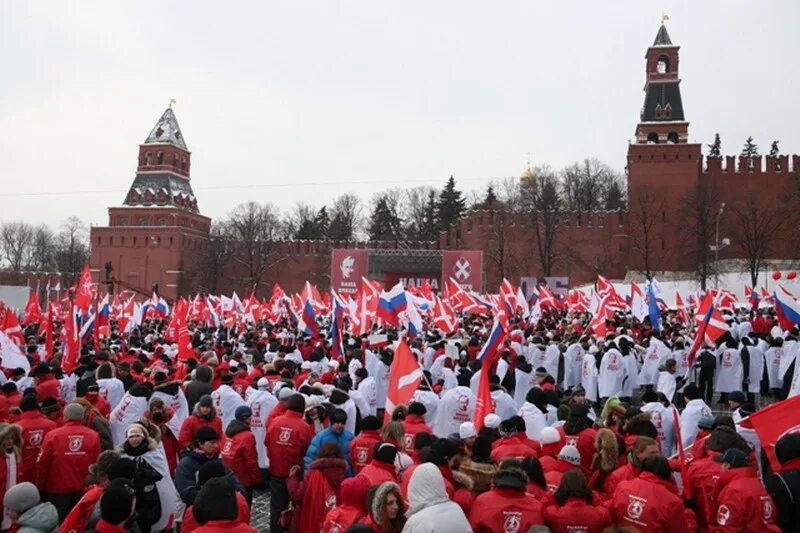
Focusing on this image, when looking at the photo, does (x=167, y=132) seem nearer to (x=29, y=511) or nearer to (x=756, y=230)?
(x=756, y=230)

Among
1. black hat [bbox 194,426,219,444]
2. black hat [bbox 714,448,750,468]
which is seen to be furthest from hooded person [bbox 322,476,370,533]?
black hat [bbox 714,448,750,468]

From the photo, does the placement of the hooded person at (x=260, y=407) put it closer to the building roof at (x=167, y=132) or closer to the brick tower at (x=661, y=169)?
the brick tower at (x=661, y=169)

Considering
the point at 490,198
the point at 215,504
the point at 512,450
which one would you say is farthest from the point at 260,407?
the point at 490,198

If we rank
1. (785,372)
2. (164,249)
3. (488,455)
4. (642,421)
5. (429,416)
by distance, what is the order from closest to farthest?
(488,455), (642,421), (429,416), (785,372), (164,249)

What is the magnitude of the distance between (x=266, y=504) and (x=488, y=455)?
14.7 ft

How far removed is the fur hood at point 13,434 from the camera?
5648mm

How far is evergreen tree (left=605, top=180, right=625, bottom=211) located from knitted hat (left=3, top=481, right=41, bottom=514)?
78437 mm

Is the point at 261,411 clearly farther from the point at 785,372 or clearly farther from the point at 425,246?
the point at 425,246

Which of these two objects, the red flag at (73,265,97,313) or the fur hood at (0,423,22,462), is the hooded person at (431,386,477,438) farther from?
the red flag at (73,265,97,313)

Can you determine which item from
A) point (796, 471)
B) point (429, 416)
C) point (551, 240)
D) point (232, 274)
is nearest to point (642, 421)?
point (796, 471)

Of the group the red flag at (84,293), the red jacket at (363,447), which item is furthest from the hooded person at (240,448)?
the red flag at (84,293)

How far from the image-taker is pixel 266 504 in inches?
347

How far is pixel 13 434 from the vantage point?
5.73m

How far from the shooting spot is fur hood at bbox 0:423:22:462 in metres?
5.65
